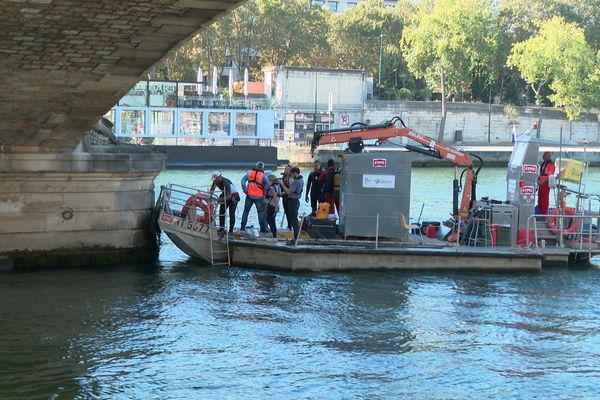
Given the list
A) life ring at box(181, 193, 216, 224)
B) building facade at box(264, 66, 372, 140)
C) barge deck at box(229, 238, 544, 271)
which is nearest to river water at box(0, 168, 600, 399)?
barge deck at box(229, 238, 544, 271)

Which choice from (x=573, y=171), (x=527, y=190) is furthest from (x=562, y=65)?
(x=527, y=190)

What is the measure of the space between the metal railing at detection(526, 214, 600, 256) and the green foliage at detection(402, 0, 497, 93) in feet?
198

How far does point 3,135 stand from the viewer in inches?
716

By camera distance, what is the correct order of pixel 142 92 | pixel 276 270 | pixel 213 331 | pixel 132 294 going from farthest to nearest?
pixel 142 92 → pixel 276 270 → pixel 132 294 → pixel 213 331

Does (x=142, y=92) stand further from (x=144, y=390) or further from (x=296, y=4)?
(x=144, y=390)

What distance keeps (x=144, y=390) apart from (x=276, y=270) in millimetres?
7083

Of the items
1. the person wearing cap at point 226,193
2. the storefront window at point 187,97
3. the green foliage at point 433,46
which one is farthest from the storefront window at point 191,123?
the person wearing cap at point 226,193

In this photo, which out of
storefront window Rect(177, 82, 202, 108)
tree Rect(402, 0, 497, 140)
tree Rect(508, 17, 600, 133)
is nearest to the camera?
storefront window Rect(177, 82, 202, 108)

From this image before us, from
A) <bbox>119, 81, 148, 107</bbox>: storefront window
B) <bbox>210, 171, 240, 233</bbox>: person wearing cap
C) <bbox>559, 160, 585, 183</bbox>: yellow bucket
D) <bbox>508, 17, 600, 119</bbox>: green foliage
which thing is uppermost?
<bbox>508, 17, 600, 119</bbox>: green foliage

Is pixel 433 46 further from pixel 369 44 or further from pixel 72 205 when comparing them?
pixel 72 205

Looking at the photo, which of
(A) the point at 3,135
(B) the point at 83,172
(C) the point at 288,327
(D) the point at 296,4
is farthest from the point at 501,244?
(D) the point at 296,4

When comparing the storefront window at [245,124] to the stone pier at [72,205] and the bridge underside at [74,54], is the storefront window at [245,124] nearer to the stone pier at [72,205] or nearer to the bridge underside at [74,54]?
the stone pier at [72,205]

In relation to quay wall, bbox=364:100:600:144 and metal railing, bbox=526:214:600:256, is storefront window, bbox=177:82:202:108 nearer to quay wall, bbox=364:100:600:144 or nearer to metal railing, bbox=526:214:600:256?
quay wall, bbox=364:100:600:144

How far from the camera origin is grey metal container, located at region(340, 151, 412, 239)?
62.7 feet
